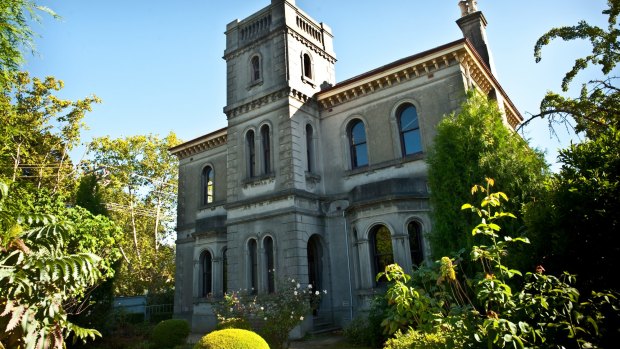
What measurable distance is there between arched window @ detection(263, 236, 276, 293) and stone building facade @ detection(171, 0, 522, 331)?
6 centimetres

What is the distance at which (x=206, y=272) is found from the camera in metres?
20.8

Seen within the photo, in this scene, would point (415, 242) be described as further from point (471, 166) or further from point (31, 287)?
point (31, 287)

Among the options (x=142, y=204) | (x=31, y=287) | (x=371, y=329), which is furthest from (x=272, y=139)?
(x=142, y=204)

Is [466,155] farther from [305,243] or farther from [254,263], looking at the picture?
[254,263]

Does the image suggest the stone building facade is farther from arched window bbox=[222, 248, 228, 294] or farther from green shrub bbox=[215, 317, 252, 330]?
green shrub bbox=[215, 317, 252, 330]

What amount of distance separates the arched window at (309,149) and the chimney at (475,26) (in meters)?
9.05

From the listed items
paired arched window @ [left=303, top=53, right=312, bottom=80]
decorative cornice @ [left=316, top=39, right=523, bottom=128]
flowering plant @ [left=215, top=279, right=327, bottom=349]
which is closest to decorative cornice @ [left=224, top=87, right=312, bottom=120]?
decorative cornice @ [left=316, top=39, right=523, bottom=128]

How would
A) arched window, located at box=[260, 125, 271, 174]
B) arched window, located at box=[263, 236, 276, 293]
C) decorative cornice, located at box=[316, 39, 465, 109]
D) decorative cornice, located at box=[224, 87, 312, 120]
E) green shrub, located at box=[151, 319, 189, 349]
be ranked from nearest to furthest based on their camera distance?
green shrub, located at box=[151, 319, 189, 349]
decorative cornice, located at box=[316, 39, 465, 109]
arched window, located at box=[263, 236, 276, 293]
decorative cornice, located at box=[224, 87, 312, 120]
arched window, located at box=[260, 125, 271, 174]

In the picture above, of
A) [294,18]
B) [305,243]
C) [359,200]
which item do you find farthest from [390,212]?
[294,18]

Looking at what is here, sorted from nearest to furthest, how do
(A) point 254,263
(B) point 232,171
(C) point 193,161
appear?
(A) point 254,263
(B) point 232,171
(C) point 193,161

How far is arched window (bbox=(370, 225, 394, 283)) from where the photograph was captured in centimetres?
1502

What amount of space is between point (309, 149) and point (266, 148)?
1961mm

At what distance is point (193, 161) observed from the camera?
77.7 feet

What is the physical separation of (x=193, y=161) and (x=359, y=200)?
12.1 meters
